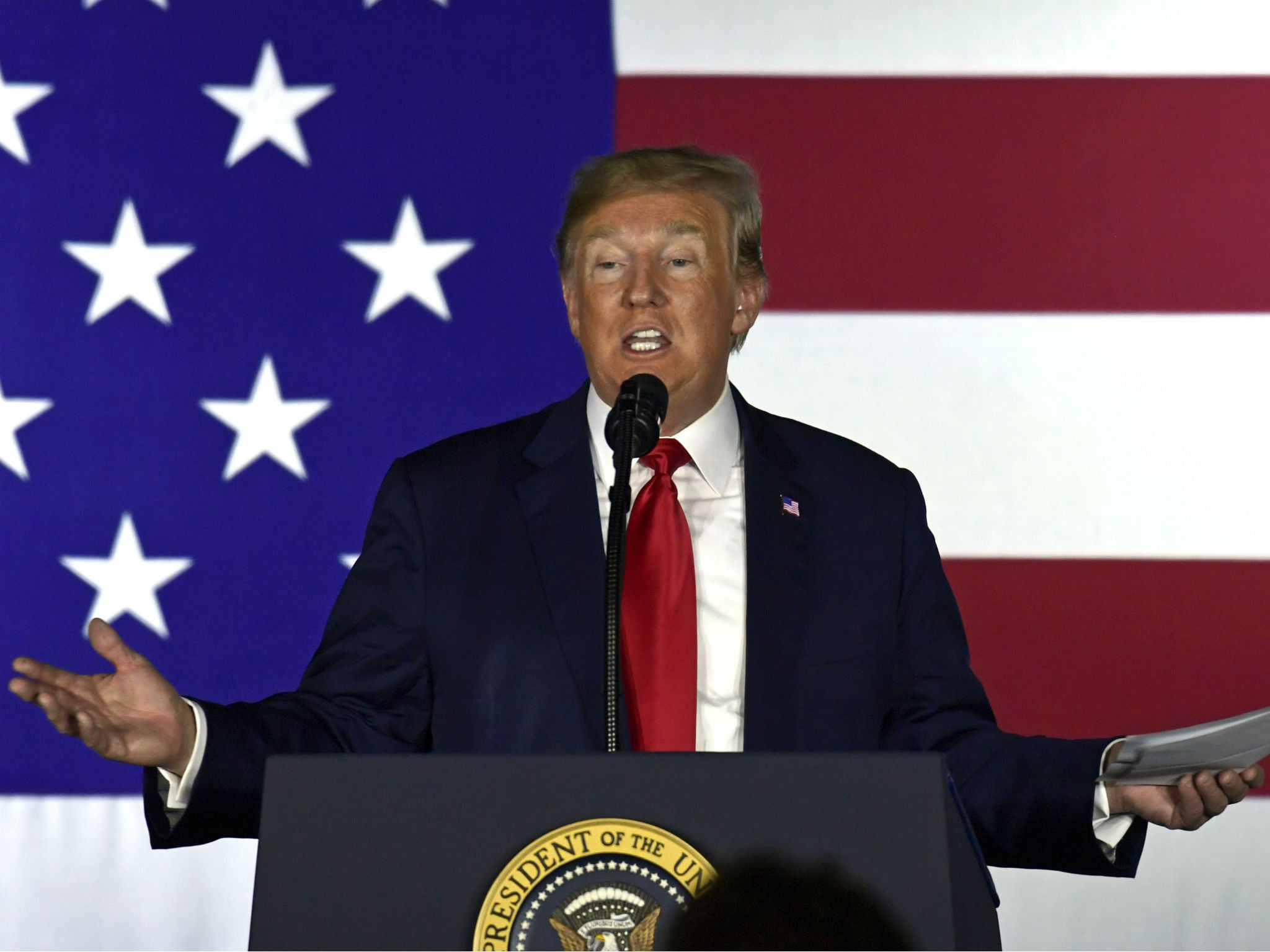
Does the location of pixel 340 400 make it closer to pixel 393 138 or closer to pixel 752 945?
pixel 393 138

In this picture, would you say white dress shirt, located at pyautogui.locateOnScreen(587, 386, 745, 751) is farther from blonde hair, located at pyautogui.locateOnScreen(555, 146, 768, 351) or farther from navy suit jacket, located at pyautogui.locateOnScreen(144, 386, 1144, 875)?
blonde hair, located at pyautogui.locateOnScreen(555, 146, 768, 351)

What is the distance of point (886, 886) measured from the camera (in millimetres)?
855

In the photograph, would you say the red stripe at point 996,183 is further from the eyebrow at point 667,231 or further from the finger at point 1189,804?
the finger at point 1189,804

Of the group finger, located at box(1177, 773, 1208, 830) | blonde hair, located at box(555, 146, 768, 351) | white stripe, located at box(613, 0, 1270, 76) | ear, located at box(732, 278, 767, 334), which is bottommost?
finger, located at box(1177, 773, 1208, 830)

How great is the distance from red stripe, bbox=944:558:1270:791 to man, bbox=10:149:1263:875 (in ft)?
2.04

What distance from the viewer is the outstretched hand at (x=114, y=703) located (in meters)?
1.13

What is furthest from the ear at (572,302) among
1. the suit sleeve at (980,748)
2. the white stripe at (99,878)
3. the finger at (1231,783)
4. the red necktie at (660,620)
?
the white stripe at (99,878)

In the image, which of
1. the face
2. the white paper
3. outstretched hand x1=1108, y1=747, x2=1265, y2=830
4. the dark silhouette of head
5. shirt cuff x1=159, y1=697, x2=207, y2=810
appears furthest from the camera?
the face

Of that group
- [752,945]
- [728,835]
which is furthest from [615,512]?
[752,945]

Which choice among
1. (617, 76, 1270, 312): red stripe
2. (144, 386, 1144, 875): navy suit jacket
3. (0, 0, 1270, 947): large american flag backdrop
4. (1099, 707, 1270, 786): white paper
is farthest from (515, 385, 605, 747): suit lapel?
(617, 76, 1270, 312): red stripe

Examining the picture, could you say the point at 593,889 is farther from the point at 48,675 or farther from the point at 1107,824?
the point at 1107,824

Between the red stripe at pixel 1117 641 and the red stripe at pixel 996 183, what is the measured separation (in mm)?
445

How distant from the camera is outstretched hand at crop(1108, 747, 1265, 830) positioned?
1135mm

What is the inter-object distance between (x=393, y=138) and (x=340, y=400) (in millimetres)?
466
